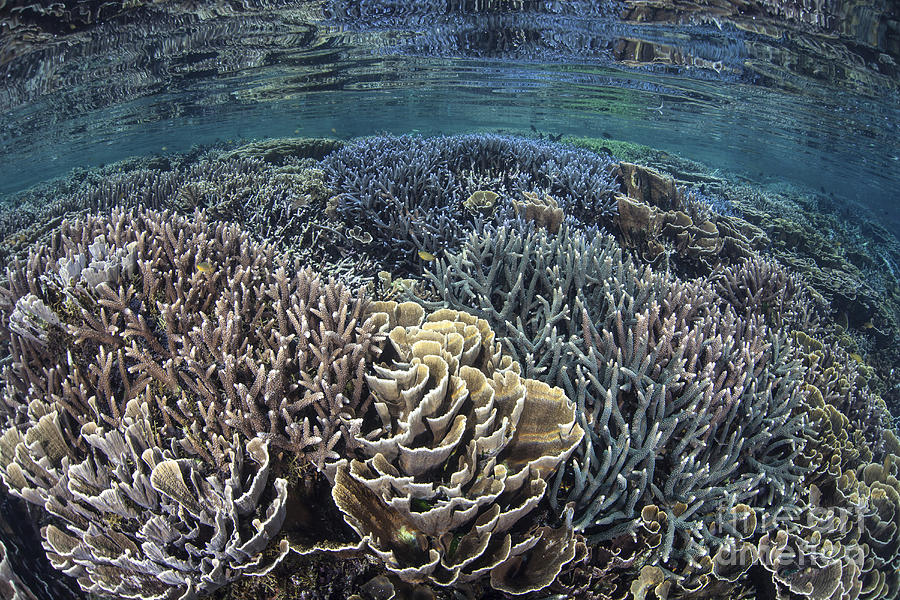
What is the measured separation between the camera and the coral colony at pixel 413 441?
219 cm

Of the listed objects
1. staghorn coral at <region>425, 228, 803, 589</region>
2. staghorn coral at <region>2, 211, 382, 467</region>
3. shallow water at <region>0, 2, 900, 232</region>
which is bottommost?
staghorn coral at <region>425, 228, 803, 589</region>

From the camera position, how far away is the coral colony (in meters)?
2.19

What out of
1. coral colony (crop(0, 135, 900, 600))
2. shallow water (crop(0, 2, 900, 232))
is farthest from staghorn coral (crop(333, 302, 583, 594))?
shallow water (crop(0, 2, 900, 232))

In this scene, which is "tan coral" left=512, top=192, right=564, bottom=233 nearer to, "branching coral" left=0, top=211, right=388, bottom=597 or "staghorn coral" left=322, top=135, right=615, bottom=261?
"staghorn coral" left=322, top=135, right=615, bottom=261

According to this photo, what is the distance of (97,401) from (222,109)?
3891 cm

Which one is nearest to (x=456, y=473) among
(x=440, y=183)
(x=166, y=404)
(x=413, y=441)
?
(x=413, y=441)

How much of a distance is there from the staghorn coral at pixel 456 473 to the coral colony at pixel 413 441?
2 cm

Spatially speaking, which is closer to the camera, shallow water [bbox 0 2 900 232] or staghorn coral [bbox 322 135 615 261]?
staghorn coral [bbox 322 135 615 261]

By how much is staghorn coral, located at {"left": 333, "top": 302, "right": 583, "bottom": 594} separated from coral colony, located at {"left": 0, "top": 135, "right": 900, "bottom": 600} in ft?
0.05

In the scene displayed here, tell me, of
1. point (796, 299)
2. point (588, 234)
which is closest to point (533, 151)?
point (588, 234)

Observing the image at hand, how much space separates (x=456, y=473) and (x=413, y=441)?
33cm

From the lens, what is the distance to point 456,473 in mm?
2096

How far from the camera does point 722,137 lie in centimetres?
4169

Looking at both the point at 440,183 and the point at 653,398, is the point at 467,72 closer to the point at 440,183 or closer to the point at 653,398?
the point at 440,183
